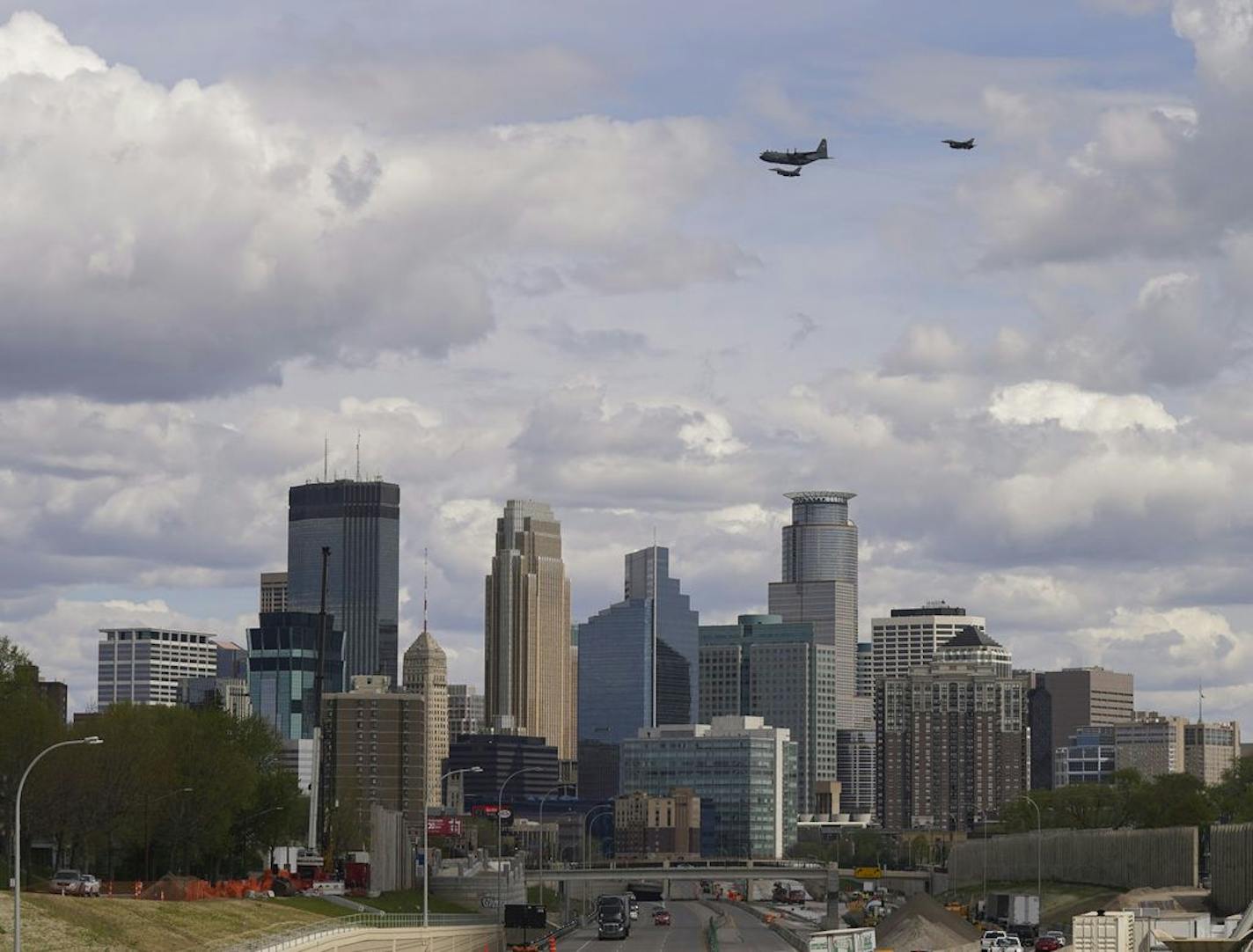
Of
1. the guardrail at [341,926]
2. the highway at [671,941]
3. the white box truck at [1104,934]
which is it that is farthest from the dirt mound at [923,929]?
the white box truck at [1104,934]

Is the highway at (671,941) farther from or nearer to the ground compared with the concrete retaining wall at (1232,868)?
nearer to the ground

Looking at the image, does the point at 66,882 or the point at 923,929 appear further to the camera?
the point at 923,929

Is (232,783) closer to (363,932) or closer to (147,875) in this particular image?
(147,875)

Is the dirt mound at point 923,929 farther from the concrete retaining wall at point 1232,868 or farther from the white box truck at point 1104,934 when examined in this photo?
the white box truck at point 1104,934

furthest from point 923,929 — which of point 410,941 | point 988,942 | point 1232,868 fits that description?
point 1232,868

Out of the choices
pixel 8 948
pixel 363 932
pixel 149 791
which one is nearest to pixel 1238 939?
pixel 8 948

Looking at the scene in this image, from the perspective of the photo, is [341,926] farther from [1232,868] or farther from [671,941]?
[1232,868]
